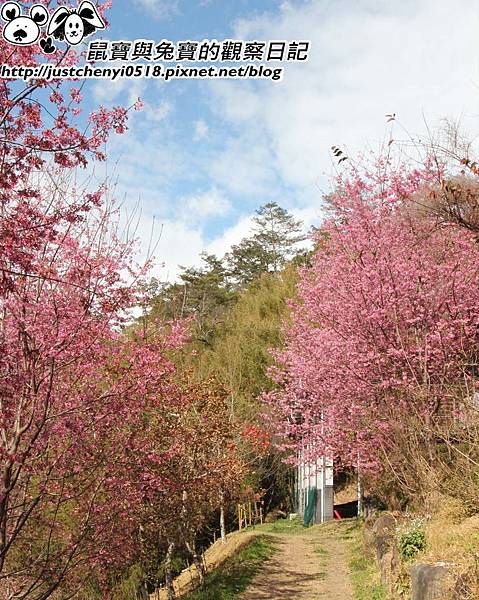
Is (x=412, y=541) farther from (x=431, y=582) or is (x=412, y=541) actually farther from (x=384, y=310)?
(x=384, y=310)

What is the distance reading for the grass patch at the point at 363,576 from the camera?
28.0 ft

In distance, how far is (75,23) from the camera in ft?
16.7

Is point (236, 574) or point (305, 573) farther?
point (305, 573)

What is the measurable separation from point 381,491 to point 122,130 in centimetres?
917

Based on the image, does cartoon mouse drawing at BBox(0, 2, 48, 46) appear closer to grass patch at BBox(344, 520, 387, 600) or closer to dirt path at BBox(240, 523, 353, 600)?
grass patch at BBox(344, 520, 387, 600)

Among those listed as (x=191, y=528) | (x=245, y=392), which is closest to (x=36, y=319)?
(x=191, y=528)

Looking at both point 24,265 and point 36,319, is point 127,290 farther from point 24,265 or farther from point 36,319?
point 24,265

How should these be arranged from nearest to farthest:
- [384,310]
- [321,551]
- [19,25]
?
[19,25]
[384,310]
[321,551]

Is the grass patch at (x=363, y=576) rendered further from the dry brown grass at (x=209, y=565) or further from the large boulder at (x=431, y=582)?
the dry brown grass at (x=209, y=565)

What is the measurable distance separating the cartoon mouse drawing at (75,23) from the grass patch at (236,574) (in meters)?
8.33

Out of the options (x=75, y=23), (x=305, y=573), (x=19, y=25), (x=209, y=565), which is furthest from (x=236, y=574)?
A: (x=19, y=25)

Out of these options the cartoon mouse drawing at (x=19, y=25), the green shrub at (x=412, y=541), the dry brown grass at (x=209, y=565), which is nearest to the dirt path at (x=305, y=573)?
the dry brown grass at (x=209, y=565)

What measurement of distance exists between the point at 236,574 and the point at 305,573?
139cm

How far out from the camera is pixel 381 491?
11.6 meters
